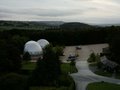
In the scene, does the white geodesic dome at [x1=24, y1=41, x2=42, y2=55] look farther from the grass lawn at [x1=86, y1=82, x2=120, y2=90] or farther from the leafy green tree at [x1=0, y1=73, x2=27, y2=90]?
the leafy green tree at [x1=0, y1=73, x2=27, y2=90]

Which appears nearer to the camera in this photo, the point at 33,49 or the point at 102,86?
the point at 102,86

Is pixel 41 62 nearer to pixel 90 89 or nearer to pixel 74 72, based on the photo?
pixel 90 89

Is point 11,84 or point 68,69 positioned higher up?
point 11,84

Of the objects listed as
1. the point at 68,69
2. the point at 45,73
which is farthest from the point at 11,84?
the point at 68,69

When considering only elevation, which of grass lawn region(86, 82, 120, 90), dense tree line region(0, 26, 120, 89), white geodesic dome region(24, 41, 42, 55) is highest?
dense tree line region(0, 26, 120, 89)

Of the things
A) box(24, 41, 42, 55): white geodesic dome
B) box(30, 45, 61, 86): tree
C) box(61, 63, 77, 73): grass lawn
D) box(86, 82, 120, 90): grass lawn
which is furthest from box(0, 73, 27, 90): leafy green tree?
box(24, 41, 42, 55): white geodesic dome


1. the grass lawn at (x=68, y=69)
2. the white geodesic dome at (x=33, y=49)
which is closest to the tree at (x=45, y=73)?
the grass lawn at (x=68, y=69)

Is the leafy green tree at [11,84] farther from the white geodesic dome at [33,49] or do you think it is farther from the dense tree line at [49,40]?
the white geodesic dome at [33,49]

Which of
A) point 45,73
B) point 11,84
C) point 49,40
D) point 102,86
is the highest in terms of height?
point 11,84

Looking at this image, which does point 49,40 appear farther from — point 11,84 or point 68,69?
point 11,84

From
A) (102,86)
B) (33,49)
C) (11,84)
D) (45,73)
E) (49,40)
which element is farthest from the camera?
(49,40)

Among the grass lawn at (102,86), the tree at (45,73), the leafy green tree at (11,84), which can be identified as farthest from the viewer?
the grass lawn at (102,86)

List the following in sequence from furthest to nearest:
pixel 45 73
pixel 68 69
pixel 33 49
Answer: pixel 33 49
pixel 68 69
pixel 45 73
